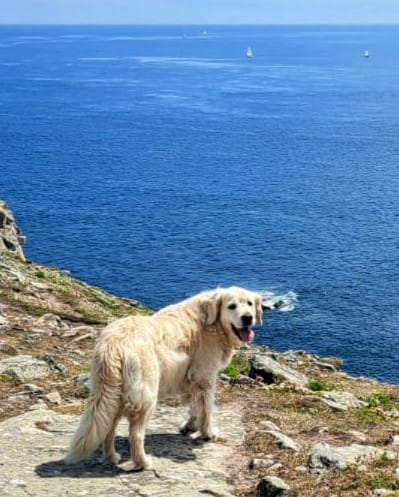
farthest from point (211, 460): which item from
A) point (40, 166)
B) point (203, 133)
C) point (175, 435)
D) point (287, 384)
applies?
point (203, 133)

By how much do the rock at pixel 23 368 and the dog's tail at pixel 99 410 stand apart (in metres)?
6.22

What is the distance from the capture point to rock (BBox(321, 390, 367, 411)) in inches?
615

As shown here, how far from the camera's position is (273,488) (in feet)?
34.0

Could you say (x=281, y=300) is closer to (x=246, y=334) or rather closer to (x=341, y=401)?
(x=341, y=401)

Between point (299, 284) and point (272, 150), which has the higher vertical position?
point (272, 150)

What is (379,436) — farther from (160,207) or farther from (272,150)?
(272,150)

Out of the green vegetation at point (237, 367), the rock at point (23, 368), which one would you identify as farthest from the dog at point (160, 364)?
the green vegetation at point (237, 367)

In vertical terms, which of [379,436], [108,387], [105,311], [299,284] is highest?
[108,387]

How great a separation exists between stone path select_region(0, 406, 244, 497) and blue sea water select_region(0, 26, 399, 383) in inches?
1548

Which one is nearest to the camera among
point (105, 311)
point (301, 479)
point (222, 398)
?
point (301, 479)

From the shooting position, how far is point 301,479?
10.9 metres

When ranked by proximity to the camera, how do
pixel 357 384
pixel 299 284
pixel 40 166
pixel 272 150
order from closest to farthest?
pixel 357 384, pixel 299 284, pixel 40 166, pixel 272 150

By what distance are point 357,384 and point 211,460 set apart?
12609 millimetres

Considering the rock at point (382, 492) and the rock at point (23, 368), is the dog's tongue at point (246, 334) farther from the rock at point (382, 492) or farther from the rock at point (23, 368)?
the rock at point (23, 368)
